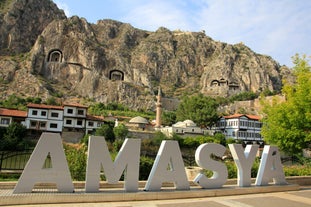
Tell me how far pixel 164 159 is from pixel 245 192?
435 centimetres

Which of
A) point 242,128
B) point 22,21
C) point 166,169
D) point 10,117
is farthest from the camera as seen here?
point 22,21

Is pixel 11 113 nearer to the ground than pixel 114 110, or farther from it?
nearer to the ground

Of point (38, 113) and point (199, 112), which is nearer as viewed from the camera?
point (38, 113)

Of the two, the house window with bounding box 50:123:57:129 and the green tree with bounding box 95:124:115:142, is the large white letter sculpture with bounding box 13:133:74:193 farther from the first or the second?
the house window with bounding box 50:123:57:129

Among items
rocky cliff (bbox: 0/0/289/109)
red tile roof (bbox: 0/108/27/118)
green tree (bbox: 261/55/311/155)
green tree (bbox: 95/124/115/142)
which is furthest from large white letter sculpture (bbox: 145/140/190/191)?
rocky cliff (bbox: 0/0/289/109)

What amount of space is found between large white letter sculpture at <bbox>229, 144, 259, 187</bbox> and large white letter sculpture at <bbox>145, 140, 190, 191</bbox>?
106 inches

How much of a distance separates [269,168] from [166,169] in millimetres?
5652

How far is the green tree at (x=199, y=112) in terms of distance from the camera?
62.4 metres

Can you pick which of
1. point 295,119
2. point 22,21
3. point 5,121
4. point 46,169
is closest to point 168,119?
point 5,121

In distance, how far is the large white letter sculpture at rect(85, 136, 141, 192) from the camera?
8914 millimetres

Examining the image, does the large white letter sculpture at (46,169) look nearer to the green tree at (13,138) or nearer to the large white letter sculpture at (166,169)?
the large white letter sculpture at (166,169)

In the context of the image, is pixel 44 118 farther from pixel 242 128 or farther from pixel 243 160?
pixel 242 128

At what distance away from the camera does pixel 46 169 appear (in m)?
8.38

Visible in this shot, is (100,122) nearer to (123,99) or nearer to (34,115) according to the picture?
(34,115)
